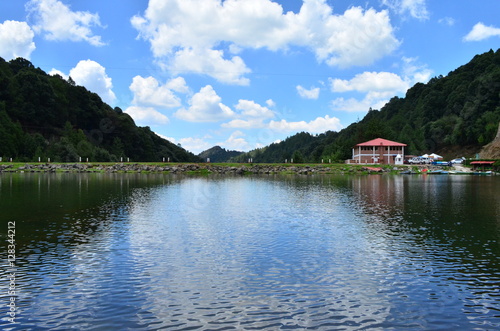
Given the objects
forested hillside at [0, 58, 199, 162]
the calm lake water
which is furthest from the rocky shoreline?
the calm lake water

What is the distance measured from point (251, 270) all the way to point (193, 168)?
354 feet

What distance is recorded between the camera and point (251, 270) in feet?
64.0

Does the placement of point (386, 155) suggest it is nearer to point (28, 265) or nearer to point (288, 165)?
point (288, 165)

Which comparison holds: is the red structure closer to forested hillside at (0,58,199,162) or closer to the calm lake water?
forested hillside at (0,58,199,162)

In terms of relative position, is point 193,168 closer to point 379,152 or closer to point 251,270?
point 379,152

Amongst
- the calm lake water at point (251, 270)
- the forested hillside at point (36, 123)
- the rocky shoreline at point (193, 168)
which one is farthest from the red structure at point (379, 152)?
the calm lake water at point (251, 270)

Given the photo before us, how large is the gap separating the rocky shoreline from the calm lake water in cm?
8614

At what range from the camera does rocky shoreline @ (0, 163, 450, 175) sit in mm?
118438

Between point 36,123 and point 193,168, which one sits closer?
point 193,168

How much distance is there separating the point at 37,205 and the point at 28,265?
23570 mm

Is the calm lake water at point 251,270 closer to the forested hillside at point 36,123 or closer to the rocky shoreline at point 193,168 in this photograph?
the rocky shoreline at point 193,168

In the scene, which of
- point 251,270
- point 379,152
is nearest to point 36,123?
point 379,152

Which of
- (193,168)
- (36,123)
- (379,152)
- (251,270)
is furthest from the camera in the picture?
(36,123)

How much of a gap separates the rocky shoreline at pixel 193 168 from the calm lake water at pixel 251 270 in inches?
3391
